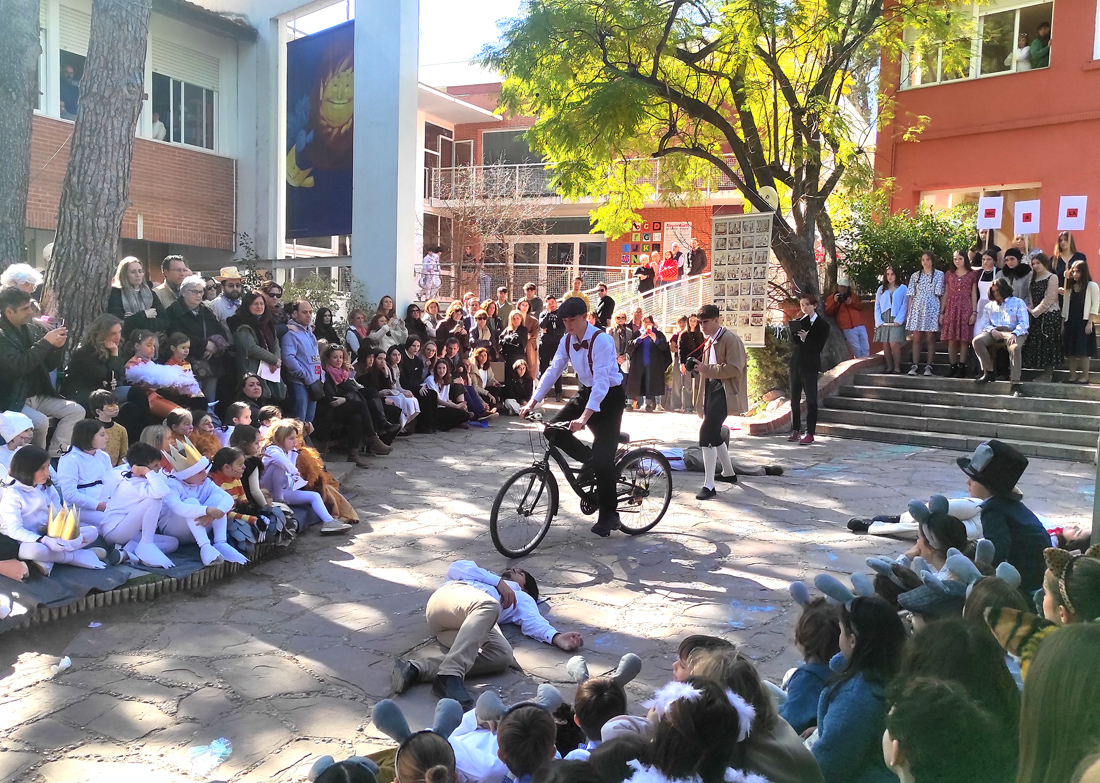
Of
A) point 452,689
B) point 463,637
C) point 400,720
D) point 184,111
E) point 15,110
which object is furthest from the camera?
point 184,111

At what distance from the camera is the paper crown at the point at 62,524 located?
17.8 feet

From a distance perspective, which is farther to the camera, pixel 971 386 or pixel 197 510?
pixel 971 386

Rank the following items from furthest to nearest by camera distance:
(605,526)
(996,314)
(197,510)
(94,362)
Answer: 1. (996,314)
2. (94,362)
3. (605,526)
4. (197,510)

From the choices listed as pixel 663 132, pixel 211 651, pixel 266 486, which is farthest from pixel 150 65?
pixel 211 651

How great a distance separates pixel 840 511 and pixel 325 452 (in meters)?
6.02

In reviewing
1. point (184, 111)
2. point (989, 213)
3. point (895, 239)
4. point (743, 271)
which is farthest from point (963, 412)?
point (184, 111)

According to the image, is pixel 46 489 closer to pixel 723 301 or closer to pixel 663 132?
pixel 723 301

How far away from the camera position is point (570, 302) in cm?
684

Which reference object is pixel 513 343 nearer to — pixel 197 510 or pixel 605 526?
pixel 605 526

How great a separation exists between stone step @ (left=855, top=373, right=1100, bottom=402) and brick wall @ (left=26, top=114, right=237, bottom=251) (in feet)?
42.4

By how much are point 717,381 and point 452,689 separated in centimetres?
524

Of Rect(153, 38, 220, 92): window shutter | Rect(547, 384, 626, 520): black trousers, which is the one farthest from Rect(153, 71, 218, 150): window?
Rect(547, 384, 626, 520): black trousers

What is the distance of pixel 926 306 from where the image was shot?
14281 millimetres

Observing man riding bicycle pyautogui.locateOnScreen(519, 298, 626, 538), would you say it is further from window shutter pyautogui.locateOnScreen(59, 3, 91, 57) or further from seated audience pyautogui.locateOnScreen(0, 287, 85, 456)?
window shutter pyautogui.locateOnScreen(59, 3, 91, 57)
